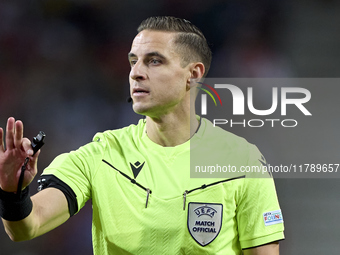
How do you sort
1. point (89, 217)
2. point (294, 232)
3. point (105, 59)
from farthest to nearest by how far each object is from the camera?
point (105, 59)
point (89, 217)
point (294, 232)

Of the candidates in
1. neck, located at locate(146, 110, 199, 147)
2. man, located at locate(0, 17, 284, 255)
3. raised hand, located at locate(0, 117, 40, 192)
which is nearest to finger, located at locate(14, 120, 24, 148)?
raised hand, located at locate(0, 117, 40, 192)

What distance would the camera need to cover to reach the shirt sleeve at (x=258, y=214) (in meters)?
2.74

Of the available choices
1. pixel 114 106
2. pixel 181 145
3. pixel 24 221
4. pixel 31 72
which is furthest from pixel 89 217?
pixel 24 221

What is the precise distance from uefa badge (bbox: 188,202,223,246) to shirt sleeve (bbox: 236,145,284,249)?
0.52 ft

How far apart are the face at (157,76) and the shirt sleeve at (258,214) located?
25.8 inches

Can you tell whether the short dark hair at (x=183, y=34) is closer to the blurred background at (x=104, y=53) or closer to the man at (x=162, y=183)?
the man at (x=162, y=183)

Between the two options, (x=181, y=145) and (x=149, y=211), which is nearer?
(x=149, y=211)

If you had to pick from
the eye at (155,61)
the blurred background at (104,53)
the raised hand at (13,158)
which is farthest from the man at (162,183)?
the blurred background at (104,53)

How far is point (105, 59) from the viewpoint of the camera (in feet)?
17.6

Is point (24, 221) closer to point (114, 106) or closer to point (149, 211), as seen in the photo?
point (149, 211)

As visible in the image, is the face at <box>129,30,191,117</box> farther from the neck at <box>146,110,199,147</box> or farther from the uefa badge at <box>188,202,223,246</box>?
the uefa badge at <box>188,202,223,246</box>

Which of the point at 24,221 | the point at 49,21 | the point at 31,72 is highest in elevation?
the point at 49,21

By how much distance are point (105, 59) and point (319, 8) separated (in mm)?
2591

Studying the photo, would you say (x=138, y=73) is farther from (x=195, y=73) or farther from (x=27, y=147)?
(x=27, y=147)
